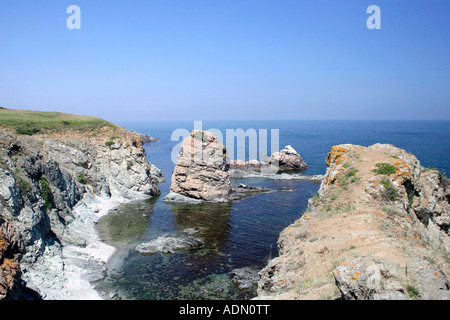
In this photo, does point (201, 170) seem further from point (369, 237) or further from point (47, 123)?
point (369, 237)

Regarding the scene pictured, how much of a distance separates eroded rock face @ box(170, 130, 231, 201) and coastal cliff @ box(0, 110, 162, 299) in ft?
17.8

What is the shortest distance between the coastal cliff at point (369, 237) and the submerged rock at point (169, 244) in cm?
1169

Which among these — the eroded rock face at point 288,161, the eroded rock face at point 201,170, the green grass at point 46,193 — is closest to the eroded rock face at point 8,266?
the green grass at point 46,193

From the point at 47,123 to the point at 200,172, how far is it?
24.6m

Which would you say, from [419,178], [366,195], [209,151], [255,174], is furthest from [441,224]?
[255,174]

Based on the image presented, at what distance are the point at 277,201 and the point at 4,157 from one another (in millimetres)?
32573

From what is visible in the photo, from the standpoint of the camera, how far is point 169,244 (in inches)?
1079

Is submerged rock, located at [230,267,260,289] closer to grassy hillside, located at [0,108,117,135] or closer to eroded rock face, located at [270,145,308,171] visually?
grassy hillside, located at [0,108,117,135]

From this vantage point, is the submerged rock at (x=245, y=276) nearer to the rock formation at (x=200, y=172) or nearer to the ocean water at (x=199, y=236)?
the ocean water at (x=199, y=236)

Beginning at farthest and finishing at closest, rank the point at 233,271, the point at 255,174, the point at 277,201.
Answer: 1. the point at 255,174
2. the point at 277,201
3. the point at 233,271

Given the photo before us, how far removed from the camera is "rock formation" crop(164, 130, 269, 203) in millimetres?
44250

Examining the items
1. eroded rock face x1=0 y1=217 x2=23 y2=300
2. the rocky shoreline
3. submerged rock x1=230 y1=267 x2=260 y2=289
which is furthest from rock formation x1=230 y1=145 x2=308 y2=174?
eroded rock face x1=0 y1=217 x2=23 y2=300
